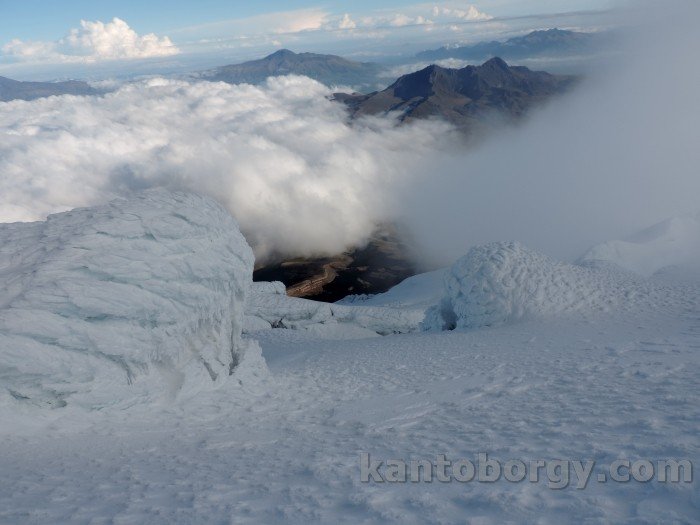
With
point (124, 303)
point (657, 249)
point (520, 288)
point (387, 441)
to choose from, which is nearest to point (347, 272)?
point (657, 249)

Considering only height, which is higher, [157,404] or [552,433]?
[552,433]

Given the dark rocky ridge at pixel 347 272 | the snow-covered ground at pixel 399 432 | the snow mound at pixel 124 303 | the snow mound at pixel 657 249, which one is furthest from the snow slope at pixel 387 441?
the dark rocky ridge at pixel 347 272

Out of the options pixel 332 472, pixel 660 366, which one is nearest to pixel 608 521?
pixel 332 472

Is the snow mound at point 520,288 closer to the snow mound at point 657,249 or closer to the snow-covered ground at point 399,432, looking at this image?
the snow-covered ground at point 399,432

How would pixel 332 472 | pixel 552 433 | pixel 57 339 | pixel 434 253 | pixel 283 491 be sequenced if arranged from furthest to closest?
pixel 434 253 → pixel 57 339 → pixel 552 433 → pixel 332 472 → pixel 283 491

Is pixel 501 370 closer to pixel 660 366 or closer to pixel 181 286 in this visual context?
pixel 660 366

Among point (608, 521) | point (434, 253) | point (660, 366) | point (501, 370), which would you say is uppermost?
point (608, 521)

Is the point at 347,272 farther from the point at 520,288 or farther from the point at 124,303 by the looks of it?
the point at 124,303
